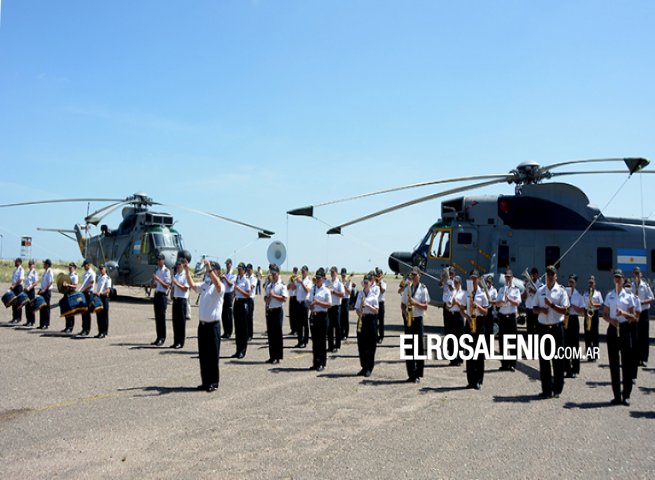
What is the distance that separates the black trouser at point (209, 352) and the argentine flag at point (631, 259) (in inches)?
493

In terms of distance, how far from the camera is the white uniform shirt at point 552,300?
28.0ft

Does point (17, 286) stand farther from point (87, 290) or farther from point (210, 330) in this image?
point (210, 330)

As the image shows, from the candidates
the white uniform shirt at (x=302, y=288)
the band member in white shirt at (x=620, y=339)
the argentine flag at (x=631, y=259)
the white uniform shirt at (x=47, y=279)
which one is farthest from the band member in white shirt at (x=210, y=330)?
the argentine flag at (x=631, y=259)

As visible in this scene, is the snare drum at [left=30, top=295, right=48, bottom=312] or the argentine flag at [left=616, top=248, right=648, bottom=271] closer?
the snare drum at [left=30, top=295, right=48, bottom=312]

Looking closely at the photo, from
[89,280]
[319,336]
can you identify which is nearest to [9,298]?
[89,280]

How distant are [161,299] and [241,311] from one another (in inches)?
103

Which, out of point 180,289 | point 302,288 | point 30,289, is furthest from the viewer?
point 30,289

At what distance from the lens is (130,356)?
37.0ft

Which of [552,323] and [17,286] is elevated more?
[17,286]

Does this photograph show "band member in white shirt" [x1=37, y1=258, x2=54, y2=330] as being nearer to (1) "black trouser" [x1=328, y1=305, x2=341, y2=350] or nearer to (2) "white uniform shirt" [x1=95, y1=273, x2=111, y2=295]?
(2) "white uniform shirt" [x1=95, y1=273, x2=111, y2=295]

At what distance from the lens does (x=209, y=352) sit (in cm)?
841

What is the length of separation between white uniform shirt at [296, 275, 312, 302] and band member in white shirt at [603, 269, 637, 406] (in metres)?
6.64

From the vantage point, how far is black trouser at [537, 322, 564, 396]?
329 inches

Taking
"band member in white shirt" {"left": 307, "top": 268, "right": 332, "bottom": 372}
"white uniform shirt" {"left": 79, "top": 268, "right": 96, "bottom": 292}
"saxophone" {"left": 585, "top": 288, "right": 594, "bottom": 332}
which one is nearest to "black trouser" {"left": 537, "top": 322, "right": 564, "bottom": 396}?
"saxophone" {"left": 585, "top": 288, "right": 594, "bottom": 332}
